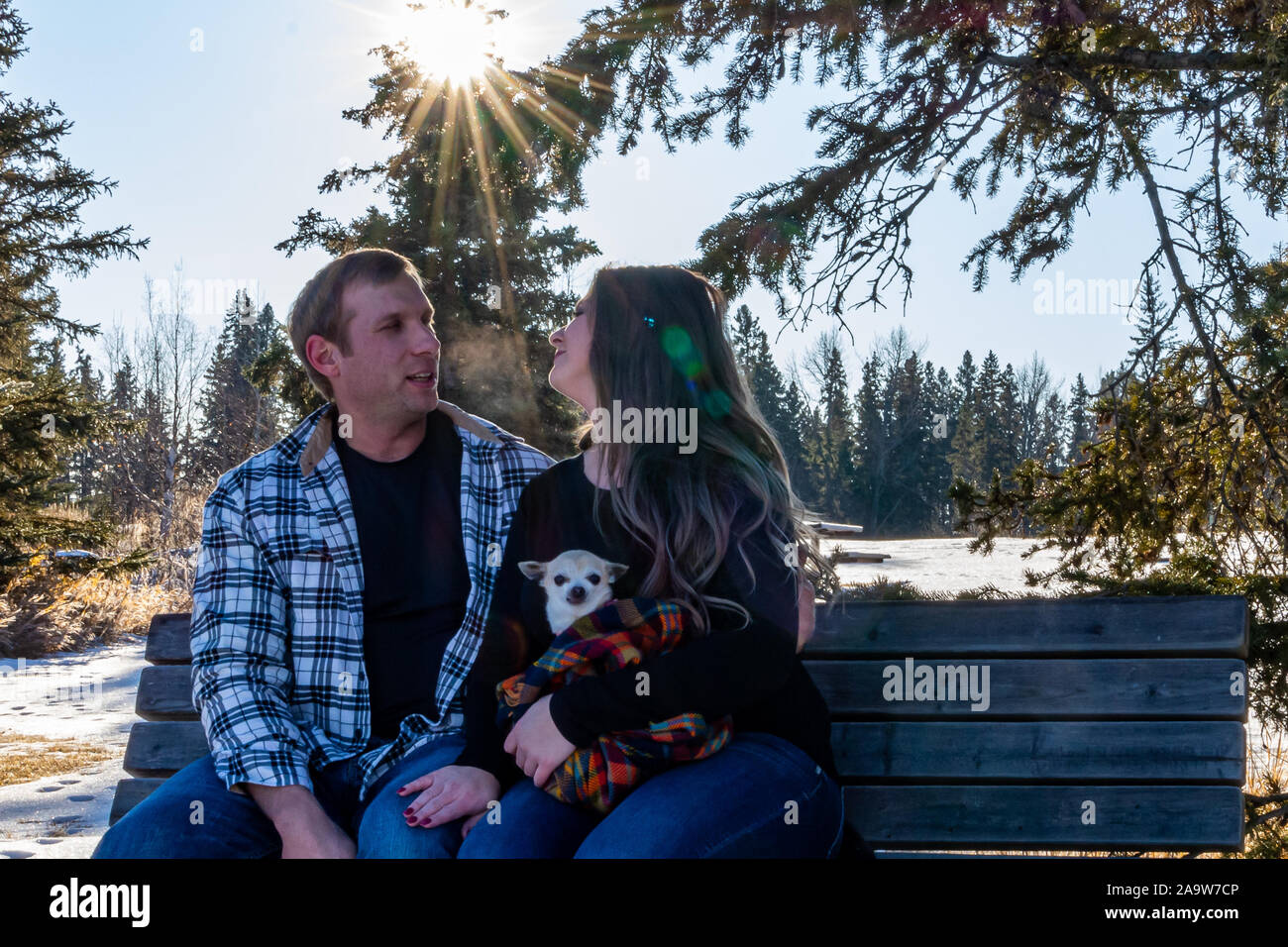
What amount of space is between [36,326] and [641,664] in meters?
16.0

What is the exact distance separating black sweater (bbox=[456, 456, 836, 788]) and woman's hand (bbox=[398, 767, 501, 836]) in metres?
0.05

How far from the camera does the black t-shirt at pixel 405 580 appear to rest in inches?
101

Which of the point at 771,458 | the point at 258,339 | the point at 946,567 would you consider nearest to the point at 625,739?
the point at 771,458

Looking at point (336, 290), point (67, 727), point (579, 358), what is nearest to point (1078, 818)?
point (579, 358)

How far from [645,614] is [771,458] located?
0.48 meters

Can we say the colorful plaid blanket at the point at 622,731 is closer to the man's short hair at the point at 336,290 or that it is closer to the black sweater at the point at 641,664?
the black sweater at the point at 641,664

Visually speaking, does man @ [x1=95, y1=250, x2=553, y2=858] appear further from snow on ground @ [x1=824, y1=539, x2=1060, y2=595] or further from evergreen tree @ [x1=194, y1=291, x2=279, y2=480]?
evergreen tree @ [x1=194, y1=291, x2=279, y2=480]

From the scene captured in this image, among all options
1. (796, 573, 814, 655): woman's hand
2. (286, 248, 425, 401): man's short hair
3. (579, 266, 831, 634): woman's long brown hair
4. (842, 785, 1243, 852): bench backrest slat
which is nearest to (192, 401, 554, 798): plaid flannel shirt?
(286, 248, 425, 401): man's short hair

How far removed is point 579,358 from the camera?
2.34 metres

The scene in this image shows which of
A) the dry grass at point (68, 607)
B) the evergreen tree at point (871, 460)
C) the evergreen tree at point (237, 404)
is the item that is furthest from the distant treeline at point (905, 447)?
the dry grass at point (68, 607)

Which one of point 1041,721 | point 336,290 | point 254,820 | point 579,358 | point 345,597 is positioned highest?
point 336,290

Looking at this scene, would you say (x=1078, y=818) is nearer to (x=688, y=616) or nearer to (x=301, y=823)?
(x=688, y=616)

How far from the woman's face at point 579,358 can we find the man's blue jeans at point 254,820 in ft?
2.96
